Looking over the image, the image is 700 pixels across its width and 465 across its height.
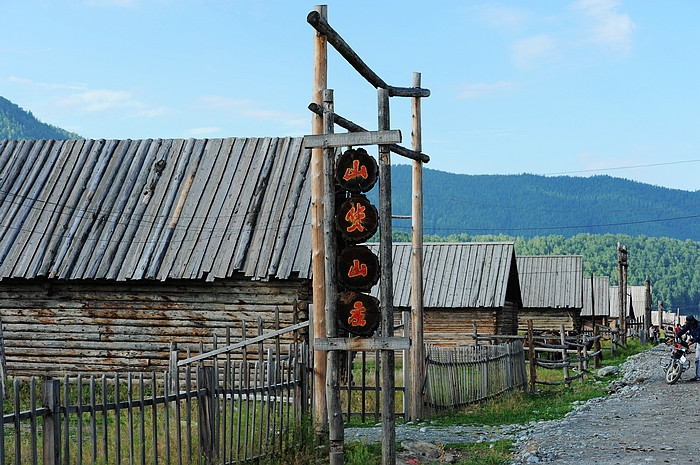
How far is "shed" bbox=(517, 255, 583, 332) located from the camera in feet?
162

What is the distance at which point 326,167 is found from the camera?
10.9 meters

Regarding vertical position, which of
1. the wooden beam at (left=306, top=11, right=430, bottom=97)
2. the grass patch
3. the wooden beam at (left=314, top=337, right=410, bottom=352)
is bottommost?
the grass patch

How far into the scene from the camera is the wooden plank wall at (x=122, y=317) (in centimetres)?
2039

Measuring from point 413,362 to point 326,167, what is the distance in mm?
6643

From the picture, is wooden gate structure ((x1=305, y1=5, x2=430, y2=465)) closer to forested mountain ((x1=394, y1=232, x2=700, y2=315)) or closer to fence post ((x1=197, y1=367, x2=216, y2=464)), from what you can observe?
fence post ((x1=197, y1=367, x2=216, y2=464))

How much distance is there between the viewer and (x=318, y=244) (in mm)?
13094

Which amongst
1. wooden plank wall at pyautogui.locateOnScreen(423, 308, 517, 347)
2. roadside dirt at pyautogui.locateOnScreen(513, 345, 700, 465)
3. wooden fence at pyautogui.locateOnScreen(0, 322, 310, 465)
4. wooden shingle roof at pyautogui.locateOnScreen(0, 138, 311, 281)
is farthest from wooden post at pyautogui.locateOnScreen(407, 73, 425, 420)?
wooden plank wall at pyautogui.locateOnScreen(423, 308, 517, 347)

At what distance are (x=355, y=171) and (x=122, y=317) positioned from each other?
39.1 feet

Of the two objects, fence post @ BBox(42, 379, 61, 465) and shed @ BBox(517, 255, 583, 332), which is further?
shed @ BBox(517, 255, 583, 332)

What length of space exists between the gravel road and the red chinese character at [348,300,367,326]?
2401mm

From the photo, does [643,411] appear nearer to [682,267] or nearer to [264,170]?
[264,170]

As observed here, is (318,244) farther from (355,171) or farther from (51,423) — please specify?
(51,423)

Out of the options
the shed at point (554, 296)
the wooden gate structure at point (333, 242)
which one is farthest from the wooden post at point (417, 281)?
the shed at point (554, 296)

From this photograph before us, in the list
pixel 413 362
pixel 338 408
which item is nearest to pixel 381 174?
pixel 338 408
